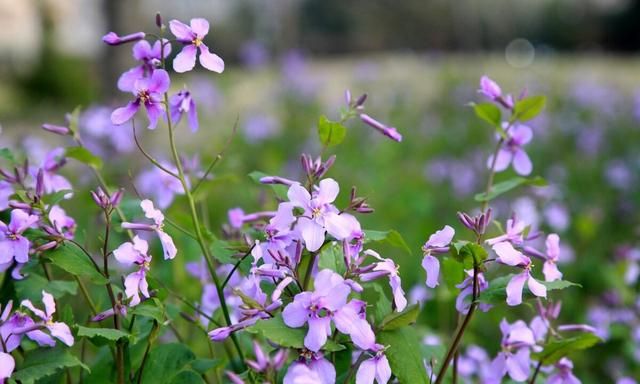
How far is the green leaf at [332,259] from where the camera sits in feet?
3.79

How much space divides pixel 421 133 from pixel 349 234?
5472mm

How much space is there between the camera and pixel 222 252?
123 cm

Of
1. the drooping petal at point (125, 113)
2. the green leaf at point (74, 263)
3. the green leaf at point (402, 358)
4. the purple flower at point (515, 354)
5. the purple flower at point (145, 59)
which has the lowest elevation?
the purple flower at point (515, 354)

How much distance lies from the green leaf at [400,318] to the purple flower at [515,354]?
0.25m

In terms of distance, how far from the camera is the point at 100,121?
7.94 feet

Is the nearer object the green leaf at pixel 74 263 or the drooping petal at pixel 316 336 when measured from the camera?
the drooping petal at pixel 316 336

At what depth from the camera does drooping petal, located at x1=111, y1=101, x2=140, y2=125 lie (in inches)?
45.4

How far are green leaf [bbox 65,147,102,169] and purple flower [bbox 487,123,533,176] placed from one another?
0.72m

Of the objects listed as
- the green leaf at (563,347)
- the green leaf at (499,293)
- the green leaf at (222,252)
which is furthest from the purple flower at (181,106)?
the green leaf at (563,347)

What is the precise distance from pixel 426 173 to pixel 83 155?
416cm

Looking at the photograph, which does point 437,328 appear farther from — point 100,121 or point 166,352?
point 166,352

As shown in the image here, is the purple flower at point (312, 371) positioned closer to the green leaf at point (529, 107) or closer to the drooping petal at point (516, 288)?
the drooping petal at point (516, 288)

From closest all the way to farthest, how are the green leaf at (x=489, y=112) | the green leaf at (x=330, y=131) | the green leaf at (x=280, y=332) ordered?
the green leaf at (x=280, y=332) → the green leaf at (x=330, y=131) → the green leaf at (x=489, y=112)

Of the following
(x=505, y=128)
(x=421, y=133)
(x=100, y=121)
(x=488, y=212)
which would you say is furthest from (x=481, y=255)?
(x=421, y=133)
